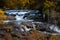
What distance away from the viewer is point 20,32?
59.0 feet

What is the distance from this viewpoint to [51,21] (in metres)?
21.9

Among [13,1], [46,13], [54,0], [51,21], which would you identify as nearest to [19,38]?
[51,21]

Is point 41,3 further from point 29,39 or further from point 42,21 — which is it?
point 29,39

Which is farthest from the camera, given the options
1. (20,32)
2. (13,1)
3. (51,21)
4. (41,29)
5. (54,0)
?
(13,1)

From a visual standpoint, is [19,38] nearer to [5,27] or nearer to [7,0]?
[5,27]

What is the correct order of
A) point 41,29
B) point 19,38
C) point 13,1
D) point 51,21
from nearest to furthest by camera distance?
point 19,38
point 41,29
point 51,21
point 13,1

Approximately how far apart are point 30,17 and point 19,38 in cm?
639

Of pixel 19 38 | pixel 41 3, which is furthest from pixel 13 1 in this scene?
pixel 19 38

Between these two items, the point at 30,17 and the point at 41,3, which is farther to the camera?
the point at 41,3

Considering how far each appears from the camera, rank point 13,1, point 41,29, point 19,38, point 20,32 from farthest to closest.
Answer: point 13,1 → point 41,29 → point 20,32 → point 19,38

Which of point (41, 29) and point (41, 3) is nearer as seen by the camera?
point (41, 29)

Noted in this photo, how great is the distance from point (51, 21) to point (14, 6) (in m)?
6.68

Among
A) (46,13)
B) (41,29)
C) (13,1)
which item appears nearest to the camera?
(41,29)

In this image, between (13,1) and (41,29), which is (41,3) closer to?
(13,1)
